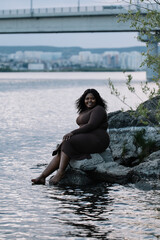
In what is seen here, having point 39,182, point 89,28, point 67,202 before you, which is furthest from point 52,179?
point 89,28


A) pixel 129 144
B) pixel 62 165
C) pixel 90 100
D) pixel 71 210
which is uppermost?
pixel 90 100

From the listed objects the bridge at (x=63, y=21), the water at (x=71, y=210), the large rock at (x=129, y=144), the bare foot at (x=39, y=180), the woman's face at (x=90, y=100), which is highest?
the bridge at (x=63, y=21)

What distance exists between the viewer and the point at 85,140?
10.8 meters

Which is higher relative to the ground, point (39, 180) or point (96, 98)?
point (96, 98)

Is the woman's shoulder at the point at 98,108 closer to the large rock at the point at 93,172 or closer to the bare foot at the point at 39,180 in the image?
the large rock at the point at 93,172

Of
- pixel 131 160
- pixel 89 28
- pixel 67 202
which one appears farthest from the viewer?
pixel 89 28

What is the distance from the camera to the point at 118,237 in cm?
722

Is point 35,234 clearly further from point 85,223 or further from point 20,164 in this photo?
point 20,164

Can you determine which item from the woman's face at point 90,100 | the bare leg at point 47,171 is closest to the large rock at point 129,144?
the woman's face at point 90,100

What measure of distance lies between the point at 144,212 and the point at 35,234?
1865 mm

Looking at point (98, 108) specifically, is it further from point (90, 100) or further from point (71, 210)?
point (71, 210)

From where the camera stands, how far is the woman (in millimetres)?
10625

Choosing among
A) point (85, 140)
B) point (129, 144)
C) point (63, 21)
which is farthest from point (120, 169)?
point (63, 21)

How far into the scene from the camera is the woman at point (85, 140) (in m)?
10.6
